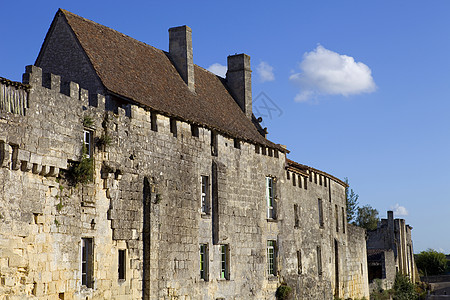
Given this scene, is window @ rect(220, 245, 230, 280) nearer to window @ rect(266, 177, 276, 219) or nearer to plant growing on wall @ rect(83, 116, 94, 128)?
window @ rect(266, 177, 276, 219)

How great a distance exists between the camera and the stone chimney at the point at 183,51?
990 inches

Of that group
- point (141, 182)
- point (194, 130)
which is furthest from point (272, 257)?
point (141, 182)

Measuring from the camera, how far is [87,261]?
1712 cm

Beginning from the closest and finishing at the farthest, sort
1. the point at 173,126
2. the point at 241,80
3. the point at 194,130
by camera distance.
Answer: the point at 173,126 → the point at 194,130 → the point at 241,80

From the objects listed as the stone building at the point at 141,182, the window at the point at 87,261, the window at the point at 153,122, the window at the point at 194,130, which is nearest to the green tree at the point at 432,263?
the stone building at the point at 141,182

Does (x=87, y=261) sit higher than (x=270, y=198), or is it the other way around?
(x=270, y=198)

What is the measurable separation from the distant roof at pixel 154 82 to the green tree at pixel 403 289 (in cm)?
2226

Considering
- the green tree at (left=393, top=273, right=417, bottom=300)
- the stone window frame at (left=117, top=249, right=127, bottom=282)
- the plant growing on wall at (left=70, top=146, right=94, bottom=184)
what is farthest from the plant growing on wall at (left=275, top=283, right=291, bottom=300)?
the green tree at (left=393, top=273, right=417, bottom=300)

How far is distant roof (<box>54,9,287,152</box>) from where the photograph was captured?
20328mm

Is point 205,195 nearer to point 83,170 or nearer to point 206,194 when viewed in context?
point 206,194

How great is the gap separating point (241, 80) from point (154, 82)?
7.05m

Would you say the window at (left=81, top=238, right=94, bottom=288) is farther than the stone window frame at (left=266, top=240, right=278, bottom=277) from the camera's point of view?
No

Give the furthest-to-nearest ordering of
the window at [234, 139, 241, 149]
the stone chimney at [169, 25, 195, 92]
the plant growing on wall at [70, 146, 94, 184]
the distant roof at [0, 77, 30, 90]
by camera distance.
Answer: the stone chimney at [169, 25, 195, 92], the window at [234, 139, 241, 149], the plant growing on wall at [70, 146, 94, 184], the distant roof at [0, 77, 30, 90]

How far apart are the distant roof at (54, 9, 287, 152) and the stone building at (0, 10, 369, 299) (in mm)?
76
